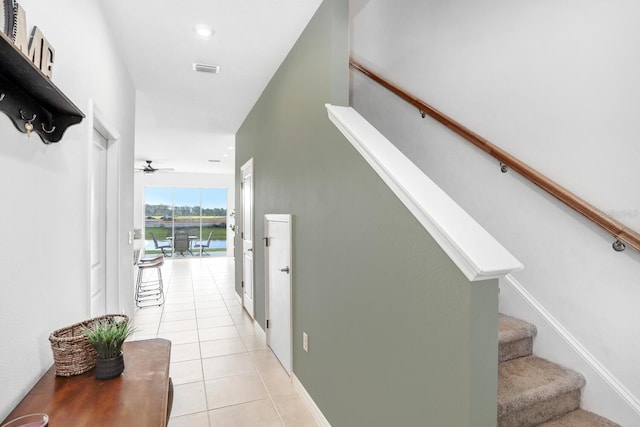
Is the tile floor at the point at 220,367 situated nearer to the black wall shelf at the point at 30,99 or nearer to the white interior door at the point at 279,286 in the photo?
the white interior door at the point at 279,286

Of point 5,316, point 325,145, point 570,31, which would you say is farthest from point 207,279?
point 570,31

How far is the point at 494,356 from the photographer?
1.07 m

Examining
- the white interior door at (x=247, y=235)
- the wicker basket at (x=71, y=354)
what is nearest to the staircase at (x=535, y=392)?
the wicker basket at (x=71, y=354)

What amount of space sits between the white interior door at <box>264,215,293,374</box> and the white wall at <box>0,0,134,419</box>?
1.41m

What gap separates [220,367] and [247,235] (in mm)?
1927

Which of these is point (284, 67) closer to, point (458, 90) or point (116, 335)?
point (458, 90)

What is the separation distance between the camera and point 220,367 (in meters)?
2.99

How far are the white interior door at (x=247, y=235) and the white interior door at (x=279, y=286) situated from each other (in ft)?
2.97

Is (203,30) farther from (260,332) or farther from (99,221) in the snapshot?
(260,332)

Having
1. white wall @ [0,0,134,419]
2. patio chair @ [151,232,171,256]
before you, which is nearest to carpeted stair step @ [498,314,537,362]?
white wall @ [0,0,134,419]

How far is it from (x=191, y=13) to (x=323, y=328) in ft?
7.48

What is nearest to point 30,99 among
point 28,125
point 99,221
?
point 28,125

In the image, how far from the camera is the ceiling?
2.22 meters

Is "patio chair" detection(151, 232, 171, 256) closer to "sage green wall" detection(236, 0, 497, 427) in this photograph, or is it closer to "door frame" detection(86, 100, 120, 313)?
"door frame" detection(86, 100, 120, 313)
